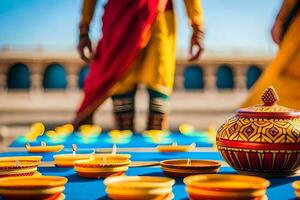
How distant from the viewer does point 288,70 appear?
2.99m

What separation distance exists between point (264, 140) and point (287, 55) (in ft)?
6.31

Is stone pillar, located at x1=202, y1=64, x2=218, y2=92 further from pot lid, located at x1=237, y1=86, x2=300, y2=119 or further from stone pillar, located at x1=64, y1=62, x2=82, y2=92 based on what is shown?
pot lid, located at x1=237, y1=86, x2=300, y2=119

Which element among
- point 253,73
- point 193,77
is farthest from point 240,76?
point 193,77

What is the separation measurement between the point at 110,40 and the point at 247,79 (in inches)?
930

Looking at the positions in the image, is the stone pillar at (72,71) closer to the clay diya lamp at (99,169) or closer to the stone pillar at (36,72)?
the stone pillar at (36,72)

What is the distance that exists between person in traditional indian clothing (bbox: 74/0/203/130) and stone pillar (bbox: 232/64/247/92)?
2261cm

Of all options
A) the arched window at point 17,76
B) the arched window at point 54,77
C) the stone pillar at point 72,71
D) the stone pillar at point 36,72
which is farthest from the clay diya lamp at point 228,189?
the arched window at point 17,76

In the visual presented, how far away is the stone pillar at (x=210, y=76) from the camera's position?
82.5 ft

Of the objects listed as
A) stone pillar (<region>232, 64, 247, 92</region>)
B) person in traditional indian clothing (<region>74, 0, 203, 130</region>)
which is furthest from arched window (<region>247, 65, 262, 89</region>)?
person in traditional indian clothing (<region>74, 0, 203, 130</region>)

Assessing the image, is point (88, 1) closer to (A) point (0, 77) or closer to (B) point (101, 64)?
(B) point (101, 64)

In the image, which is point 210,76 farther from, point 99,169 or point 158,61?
point 99,169

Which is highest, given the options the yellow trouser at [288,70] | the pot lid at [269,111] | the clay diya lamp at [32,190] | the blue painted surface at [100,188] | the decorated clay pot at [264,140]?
the yellow trouser at [288,70]

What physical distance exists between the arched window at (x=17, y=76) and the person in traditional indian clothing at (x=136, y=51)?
22320 millimetres

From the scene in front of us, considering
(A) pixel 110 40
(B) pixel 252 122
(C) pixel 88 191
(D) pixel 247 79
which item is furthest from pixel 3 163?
(D) pixel 247 79
